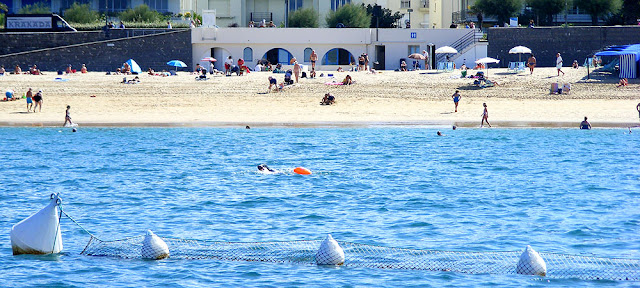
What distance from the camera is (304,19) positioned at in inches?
2335

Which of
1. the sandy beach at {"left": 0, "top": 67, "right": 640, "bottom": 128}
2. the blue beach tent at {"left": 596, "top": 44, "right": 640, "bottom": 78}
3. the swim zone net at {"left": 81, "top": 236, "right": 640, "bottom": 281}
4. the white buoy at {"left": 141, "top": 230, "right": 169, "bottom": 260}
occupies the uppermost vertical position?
the blue beach tent at {"left": 596, "top": 44, "right": 640, "bottom": 78}

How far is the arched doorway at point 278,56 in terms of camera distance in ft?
174

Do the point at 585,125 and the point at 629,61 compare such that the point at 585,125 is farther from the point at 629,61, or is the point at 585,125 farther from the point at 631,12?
the point at 631,12

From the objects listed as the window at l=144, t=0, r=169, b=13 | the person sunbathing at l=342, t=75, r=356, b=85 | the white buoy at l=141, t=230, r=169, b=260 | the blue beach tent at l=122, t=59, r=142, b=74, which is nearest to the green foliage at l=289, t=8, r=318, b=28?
the window at l=144, t=0, r=169, b=13

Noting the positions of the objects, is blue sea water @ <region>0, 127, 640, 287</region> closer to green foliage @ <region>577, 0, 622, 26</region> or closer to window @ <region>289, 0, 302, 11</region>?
green foliage @ <region>577, 0, 622, 26</region>

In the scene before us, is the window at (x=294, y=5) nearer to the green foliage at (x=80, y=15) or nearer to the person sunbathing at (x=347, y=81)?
the green foliage at (x=80, y=15)

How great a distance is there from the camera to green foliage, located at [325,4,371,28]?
58.0 meters

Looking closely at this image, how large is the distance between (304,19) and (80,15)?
1489 cm

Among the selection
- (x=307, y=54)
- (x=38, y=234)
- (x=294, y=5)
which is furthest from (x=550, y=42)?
(x=38, y=234)

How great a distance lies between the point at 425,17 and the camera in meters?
66.7

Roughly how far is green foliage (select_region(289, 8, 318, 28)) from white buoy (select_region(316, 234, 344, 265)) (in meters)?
46.3

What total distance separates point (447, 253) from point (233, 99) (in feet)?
84.9

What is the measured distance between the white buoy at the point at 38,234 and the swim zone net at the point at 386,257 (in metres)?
0.73

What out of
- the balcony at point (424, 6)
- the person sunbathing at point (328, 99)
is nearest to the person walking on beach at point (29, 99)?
the person sunbathing at point (328, 99)
